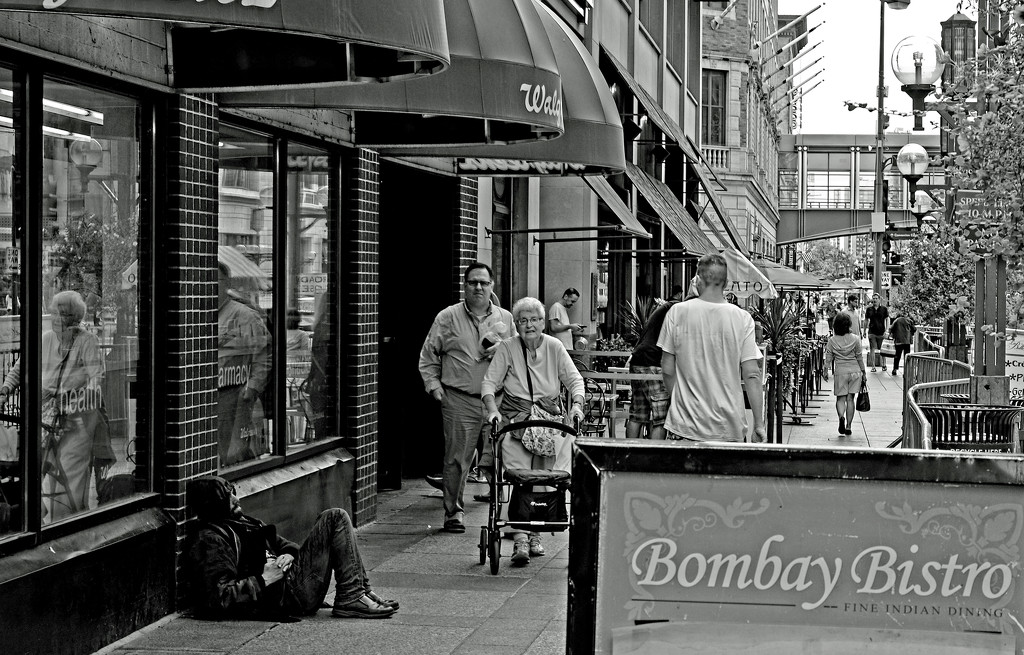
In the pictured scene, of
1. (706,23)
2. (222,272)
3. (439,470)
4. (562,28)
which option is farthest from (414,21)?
(706,23)

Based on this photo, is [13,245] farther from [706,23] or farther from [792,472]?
[706,23]

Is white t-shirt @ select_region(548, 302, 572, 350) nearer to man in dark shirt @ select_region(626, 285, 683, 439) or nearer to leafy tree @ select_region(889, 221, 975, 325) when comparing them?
man in dark shirt @ select_region(626, 285, 683, 439)

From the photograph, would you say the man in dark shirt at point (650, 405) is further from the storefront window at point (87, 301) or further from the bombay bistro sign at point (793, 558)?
the bombay bistro sign at point (793, 558)

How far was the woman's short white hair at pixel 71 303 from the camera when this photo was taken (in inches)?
251

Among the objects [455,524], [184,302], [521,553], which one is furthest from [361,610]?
[455,524]

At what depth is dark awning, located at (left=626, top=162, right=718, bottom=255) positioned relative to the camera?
19328mm

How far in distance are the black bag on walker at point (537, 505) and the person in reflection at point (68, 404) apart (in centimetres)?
275

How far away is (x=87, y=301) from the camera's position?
6.66m

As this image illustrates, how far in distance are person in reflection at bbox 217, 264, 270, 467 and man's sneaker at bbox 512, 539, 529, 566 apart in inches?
71.4

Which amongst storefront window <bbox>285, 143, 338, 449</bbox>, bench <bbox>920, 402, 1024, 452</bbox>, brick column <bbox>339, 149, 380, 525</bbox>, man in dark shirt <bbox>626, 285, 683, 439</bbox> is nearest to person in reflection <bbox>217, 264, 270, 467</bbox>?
storefront window <bbox>285, 143, 338, 449</bbox>

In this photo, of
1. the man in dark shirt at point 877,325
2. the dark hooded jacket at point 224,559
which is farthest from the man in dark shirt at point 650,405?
the man in dark shirt at point 877,325

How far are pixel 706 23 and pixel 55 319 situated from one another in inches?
1687

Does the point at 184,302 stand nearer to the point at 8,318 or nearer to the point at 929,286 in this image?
the point at 8,318

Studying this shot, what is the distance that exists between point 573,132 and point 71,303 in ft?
16.9
